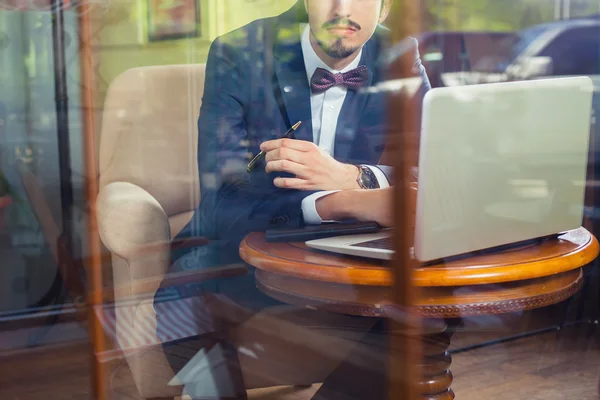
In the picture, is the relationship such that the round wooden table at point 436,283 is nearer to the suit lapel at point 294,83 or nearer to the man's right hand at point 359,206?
the man's right hand at point 359,206

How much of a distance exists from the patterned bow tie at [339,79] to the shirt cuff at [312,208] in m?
0.21

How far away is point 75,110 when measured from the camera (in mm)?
2223

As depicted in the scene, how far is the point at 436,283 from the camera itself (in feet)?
4.01

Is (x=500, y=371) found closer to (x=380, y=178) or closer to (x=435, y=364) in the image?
(x=435, y=364)

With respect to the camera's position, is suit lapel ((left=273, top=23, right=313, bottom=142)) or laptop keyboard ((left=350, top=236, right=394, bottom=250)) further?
suit lapel ((left=273, top=23, right=313, bottom=142))

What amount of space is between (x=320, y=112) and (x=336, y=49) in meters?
0.13

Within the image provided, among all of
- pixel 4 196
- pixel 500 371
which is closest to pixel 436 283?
pixel 500 371

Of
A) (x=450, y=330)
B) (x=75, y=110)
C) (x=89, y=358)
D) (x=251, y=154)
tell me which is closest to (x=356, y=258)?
(x=450, y=330)

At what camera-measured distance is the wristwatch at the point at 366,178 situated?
1335 millimetres

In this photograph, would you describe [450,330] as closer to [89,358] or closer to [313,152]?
[313,152]

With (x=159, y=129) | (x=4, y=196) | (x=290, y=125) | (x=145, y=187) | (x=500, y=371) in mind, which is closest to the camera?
(x=290, y=125)

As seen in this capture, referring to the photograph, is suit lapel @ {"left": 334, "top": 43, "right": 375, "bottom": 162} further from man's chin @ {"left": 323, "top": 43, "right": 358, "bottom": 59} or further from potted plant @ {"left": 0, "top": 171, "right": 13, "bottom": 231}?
potted plant @ {"left": 0, "top": 171, "right": 13, "bottom": 231}

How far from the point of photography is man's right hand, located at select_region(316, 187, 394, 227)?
1307 mm

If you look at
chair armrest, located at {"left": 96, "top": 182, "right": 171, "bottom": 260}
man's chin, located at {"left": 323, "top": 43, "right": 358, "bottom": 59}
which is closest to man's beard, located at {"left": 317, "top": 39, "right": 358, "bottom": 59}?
man's chin, located at {"left": 323, "top": 43, "right": 358, "bottom": 59}
